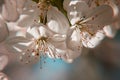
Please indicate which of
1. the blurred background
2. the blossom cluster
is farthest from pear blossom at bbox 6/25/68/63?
the blurred background

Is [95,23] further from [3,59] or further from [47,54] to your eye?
[3,59]

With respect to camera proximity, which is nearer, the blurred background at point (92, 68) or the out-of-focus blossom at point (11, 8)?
the out-of-focus blossom at point (11, 8)

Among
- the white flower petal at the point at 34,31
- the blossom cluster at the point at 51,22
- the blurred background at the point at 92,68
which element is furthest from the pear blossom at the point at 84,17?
the blurred background at the point at 92,68

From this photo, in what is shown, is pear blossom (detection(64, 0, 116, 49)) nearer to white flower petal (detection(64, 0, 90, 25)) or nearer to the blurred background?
→ white flower petal (detection(64, 0, 90, 25))

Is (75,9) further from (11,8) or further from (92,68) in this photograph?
(92,68)

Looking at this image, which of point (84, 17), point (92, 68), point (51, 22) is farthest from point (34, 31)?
point (92, 68)

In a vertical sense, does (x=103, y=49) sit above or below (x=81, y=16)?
below

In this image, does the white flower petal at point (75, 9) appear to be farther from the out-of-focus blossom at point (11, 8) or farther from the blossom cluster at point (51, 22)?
the out-of-focus blossom at point (11, 8)

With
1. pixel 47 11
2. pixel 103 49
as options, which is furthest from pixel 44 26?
pixel 103 49
